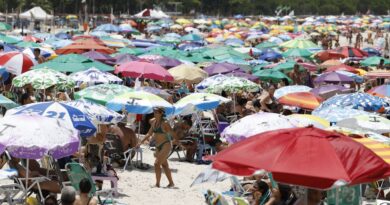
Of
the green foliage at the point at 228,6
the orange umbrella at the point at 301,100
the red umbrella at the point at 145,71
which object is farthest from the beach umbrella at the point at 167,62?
the green foliage at the point at 228,6

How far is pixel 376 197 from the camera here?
8.59 m

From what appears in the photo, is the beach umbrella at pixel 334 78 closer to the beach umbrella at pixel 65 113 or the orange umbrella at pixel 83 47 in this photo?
the orange umbrella at pixel 83 47

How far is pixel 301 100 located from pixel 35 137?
727cm

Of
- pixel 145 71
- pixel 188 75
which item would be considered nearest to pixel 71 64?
pixel 145 71

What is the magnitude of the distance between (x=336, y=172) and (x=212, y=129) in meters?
7.65

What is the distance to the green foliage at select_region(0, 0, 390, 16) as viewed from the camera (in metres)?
77.7

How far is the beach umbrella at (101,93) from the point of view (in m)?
11.5

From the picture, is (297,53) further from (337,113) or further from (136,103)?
(136,103)

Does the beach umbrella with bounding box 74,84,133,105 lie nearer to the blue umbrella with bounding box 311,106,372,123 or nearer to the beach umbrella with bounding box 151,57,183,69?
the blue umbrella with bounding box 311,106,372,123

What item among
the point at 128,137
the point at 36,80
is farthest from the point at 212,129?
the point at 36,80

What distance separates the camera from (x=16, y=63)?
15562 millimetres

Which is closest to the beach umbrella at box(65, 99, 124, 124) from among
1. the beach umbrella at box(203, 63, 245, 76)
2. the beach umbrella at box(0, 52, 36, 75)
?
the beach umbrella at box(0, 52, 36, 75)

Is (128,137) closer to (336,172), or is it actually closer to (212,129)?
(212,129)

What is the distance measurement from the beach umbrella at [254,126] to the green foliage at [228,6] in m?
59.5
